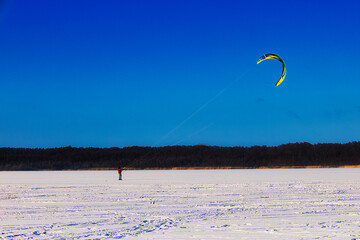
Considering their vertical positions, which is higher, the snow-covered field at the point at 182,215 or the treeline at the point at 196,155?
the treeline at the point at 196,155

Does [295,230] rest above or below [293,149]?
below

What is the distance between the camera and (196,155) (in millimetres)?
48500

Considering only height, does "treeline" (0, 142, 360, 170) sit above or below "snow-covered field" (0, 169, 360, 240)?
above

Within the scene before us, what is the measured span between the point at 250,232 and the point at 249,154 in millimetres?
42215

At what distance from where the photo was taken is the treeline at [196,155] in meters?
44.8

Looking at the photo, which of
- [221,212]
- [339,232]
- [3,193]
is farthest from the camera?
[3,193]

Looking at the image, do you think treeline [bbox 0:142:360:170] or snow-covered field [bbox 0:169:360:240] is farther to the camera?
treeline [bbox 0:142:360:170]

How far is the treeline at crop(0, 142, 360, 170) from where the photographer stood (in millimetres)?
44803

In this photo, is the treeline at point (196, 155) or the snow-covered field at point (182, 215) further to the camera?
the treeline at point (196, 155)

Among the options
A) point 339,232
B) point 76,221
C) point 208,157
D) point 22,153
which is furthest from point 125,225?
point 22,153

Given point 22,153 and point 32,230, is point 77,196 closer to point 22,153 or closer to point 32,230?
point 32,230

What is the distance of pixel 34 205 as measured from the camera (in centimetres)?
1011

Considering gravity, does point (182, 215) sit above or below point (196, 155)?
below

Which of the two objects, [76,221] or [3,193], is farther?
[3,193]
